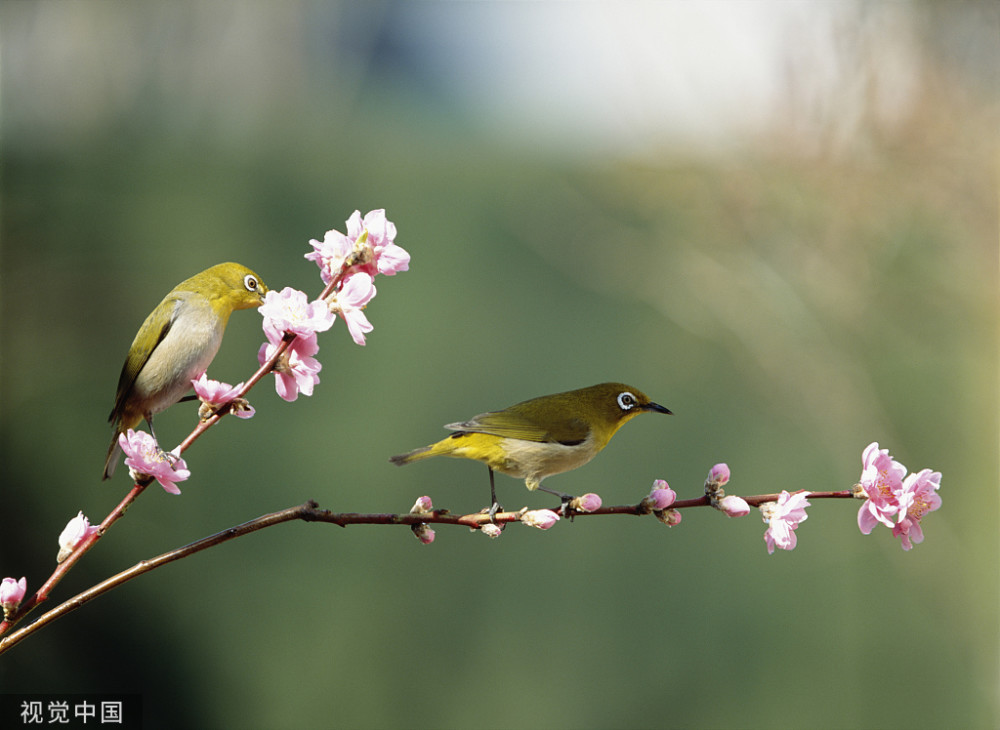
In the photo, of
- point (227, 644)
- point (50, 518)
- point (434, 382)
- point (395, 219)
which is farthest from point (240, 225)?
point (227, 644)

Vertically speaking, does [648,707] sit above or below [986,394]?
below

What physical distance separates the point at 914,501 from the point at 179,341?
721 mm

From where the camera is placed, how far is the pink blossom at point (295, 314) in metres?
0.67

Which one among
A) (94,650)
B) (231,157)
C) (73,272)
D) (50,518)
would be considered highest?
(231,157)

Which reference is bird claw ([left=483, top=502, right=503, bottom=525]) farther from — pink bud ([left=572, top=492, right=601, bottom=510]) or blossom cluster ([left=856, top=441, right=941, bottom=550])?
blossom cluster ([left=856, top=441, right=941, bottom=550])

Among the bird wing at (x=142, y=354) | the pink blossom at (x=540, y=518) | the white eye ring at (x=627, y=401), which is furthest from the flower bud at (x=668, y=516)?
the bird wing at (x=142, y=354)

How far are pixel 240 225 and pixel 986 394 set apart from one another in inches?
158

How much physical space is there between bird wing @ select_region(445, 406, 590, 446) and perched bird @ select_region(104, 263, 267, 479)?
1.08 ft

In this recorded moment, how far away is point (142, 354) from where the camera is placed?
33.9 inches

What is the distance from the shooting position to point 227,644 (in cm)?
403

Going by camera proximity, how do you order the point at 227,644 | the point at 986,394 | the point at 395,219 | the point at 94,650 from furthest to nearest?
the point at 395,219 < the point at 986,394 < the point at 227,644 < the point at 94,650

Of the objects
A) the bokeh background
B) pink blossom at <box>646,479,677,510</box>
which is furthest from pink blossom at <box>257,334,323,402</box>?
the bokeh background

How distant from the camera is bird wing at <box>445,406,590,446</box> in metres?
1.07

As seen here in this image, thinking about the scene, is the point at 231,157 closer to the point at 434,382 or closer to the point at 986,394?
the point at 434,382
